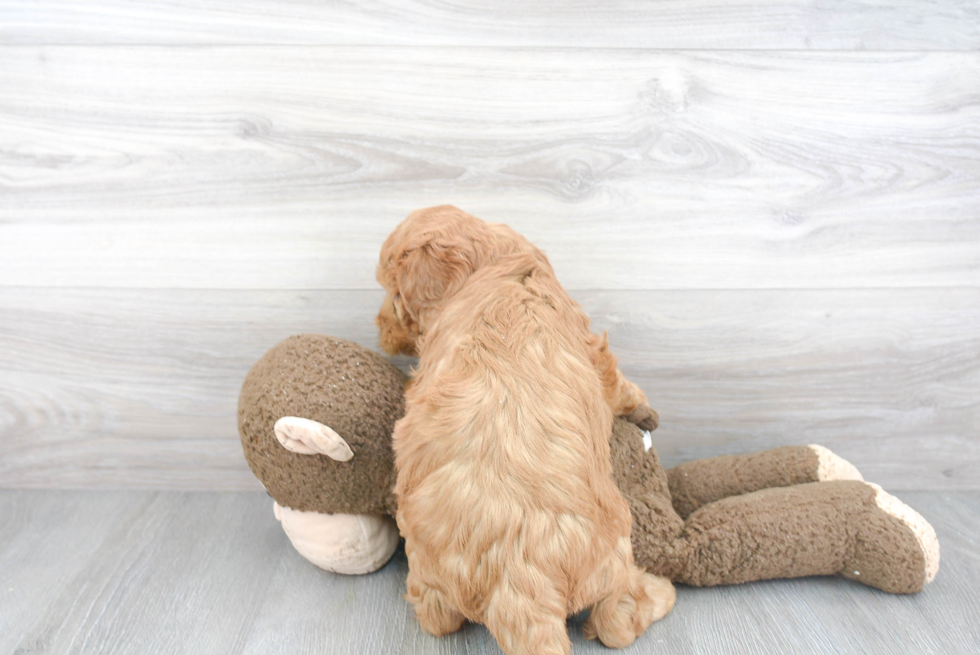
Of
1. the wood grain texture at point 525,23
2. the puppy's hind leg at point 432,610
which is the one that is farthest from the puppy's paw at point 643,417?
the wood grain texture at point 525,23

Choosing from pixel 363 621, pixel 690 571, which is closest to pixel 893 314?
pixel 690 571

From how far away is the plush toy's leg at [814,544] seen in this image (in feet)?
2.93

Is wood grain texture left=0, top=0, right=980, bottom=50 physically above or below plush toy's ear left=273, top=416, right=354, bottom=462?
above

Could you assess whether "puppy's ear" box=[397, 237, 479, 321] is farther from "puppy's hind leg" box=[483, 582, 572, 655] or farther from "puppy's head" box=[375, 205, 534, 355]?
"puppy's hind leg" box=[483, 582, 572, 655]

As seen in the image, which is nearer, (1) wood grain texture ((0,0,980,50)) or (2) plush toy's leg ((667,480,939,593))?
(2) plush toy's leg ((667,480,939,593))

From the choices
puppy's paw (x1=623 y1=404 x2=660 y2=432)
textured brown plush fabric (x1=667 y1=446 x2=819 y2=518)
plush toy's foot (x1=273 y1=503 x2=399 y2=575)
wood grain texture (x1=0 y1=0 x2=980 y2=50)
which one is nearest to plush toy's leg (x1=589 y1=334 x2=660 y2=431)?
puppy's paw (x1=623 y1=404 x2=660 y2=432)

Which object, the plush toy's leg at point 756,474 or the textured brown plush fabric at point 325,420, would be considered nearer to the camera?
the textured brown plush fabric at point 325,420

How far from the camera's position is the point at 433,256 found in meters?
0.83

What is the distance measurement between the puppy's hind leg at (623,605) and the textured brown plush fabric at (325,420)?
328 millimetres

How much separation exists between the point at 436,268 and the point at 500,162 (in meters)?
0.32

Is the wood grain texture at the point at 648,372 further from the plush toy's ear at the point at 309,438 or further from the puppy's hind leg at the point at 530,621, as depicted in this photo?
the puppy's hind leg at the point at 530,621

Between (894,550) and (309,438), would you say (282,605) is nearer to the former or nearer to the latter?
(309,438)

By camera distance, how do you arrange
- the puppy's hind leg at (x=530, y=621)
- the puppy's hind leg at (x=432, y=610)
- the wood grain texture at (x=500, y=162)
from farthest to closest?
the wood grain texture at (x=500, y=162)
the puppy's hind leg at (x=432, y=610)
the puppy's hind leg at (x=530, y=621)

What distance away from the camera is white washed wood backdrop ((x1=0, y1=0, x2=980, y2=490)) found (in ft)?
3.38
